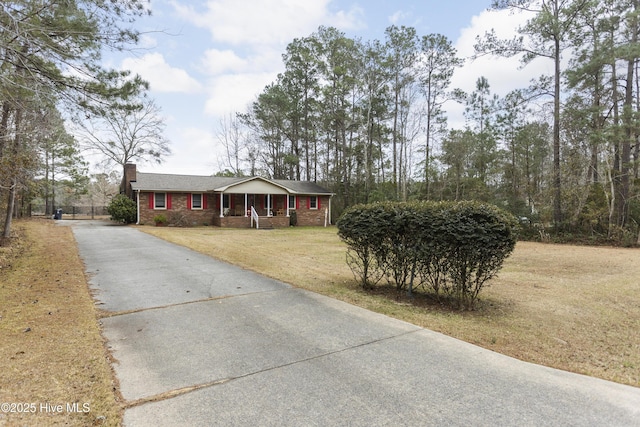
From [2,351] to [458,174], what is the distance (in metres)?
27.7

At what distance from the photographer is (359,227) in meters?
5.67

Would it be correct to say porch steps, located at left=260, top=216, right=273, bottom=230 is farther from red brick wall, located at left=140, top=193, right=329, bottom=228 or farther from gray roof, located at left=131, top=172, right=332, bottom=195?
gray roof, located at left=131, top=172, right=332, bottom=195

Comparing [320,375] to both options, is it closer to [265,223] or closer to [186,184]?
[265,223]

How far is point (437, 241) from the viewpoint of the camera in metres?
4.70

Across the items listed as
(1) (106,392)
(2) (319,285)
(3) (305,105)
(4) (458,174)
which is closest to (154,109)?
(3) (305,105)

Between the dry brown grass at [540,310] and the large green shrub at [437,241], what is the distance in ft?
1.47

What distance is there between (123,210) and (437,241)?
2194cm

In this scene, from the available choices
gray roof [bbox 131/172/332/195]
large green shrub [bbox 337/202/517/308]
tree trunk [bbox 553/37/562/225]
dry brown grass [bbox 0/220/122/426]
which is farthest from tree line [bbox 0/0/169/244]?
tree trunk [bbox 553/37/562/225]

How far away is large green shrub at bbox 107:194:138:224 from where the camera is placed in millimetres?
21281

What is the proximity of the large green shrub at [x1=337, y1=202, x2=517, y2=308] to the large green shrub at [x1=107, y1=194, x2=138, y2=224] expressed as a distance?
20.2 m

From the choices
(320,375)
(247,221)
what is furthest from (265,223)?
(320,375)

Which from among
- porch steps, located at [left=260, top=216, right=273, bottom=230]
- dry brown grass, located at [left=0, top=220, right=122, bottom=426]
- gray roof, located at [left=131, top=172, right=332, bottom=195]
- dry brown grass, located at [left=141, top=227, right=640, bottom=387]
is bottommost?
dry brown grass, located at [left=141, top=227, right=640, bottom=387]

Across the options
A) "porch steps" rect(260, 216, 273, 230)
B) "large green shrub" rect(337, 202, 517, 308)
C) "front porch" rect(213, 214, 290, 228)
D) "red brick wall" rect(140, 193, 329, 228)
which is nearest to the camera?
"large green shrub" rect(337, 202, 517, 308)

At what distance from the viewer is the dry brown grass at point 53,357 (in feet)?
7.21
